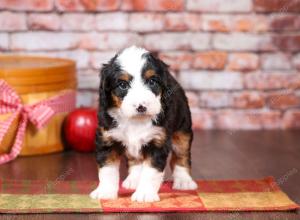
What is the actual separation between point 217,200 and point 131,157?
1.09ft

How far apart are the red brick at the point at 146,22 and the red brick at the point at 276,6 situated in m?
0.51

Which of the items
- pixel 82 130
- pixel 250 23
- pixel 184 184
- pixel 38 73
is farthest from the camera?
pixel 250 23

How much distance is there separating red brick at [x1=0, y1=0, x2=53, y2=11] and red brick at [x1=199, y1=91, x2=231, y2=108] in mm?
945

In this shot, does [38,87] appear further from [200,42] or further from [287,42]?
[287,42]

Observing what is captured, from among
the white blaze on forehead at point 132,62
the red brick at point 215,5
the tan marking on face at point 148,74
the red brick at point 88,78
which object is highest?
the red brick at point 215,5

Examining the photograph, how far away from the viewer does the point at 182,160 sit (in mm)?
2328

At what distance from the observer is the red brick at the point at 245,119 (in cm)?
360

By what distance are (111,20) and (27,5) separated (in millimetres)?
441

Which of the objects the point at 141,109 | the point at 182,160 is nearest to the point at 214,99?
the point at 182,160

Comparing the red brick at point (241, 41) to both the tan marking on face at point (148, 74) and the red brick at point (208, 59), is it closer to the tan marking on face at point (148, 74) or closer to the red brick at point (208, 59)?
the red brick at point (208, 59)

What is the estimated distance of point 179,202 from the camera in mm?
2111

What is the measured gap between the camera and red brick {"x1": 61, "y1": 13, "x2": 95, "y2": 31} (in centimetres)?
348

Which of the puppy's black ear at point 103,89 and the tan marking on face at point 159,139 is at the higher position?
the puppy's black ear at point 103,89

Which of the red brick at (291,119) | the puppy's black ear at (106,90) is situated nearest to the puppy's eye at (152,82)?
the puppy's black ear at (106,90)
